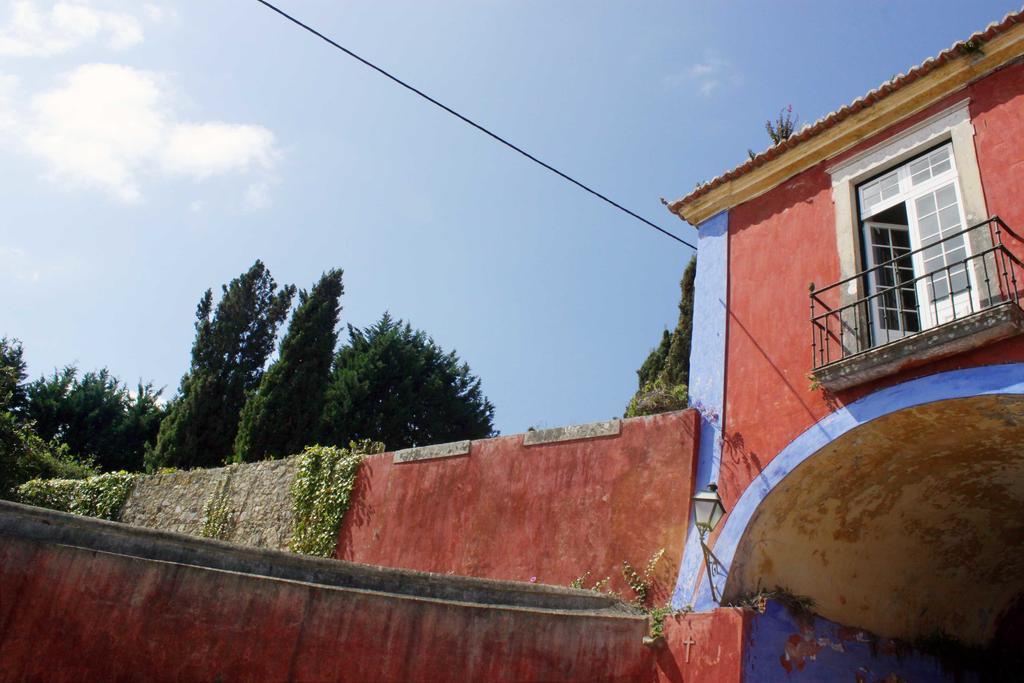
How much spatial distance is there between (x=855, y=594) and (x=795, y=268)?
362cm

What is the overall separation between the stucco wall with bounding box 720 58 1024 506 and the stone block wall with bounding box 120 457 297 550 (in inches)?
304

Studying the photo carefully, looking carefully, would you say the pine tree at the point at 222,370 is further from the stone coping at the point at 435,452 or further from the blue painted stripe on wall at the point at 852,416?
the blue painted stripe on wall at the point at 852,416

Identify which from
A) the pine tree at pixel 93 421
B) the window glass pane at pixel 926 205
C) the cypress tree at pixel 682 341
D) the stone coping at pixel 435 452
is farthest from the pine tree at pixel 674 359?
the pine tree at pixel 93 421

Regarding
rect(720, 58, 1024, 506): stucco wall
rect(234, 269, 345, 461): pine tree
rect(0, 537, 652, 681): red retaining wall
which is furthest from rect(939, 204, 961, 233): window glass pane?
rect(234, 269, 345, 461): pine tree

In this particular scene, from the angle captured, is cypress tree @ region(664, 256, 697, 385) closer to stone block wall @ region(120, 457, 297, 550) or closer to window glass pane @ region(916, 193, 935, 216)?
stone block wall @ region(120, 457, 297, 550)

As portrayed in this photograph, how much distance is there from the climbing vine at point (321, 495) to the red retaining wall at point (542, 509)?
1.43 ft

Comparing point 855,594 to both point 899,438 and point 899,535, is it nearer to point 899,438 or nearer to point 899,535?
point 899,535

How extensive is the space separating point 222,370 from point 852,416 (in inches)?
919

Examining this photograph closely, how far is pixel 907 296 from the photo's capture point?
302 inches

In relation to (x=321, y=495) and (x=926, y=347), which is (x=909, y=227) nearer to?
(x=926, y=347)

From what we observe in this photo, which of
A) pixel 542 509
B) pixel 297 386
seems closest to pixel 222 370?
pixel 297 386

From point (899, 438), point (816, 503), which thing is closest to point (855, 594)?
point (816, 503)

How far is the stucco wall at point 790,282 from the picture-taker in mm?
6945

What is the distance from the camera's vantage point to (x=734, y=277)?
9062 millimetres
